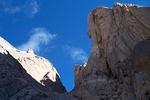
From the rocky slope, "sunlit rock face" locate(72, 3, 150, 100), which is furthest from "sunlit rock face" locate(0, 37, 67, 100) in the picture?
"sunlit rock face" locate(72, 3, 150, 100)

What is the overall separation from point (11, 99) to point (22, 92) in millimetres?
1891

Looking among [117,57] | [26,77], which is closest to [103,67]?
[117,57]

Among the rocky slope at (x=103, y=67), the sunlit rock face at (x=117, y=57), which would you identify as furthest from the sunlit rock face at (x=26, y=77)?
the sunlit rock face at (x=117, y=57)

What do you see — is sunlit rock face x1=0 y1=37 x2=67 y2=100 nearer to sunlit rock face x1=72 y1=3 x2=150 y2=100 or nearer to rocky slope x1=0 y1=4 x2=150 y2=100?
rocky slope x1=0 y1=4 x2=150 y2=100

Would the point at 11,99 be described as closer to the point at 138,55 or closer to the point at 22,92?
the point at 22,92

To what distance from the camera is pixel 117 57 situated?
220 ft

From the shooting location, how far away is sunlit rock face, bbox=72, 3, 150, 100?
6110cm

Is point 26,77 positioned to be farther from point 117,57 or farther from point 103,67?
point 117,57

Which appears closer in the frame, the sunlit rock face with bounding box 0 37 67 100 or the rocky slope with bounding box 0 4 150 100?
the sunlit rock face with bounding box 0 37 67 100

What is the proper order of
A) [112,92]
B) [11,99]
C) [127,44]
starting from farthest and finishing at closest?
1. [127,44]
2. [112,92]
3. [11,99]

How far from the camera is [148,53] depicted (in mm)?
62062

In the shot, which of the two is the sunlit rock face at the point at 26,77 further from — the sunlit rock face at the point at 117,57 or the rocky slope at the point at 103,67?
the sunlit rock face at the point at 117,57

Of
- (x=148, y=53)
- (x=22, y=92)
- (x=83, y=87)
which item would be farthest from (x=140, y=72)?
(x=22, y=92)

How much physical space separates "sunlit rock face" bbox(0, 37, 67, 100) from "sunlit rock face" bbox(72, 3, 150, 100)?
3235 millimetres
